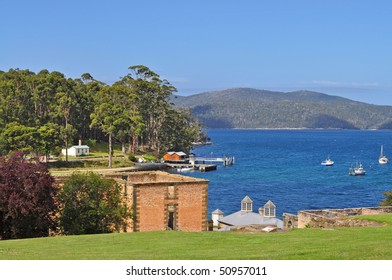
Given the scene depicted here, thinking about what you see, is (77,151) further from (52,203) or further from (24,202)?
(24,202)

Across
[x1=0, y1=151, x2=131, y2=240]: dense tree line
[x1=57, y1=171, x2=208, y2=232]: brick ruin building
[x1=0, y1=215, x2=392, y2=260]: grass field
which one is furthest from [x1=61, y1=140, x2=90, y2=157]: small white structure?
[x1=0, y1=215, x2=392, y2=260]: grass field

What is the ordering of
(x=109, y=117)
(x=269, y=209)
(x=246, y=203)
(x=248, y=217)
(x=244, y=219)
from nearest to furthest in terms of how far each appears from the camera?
Result: (x=269, y=209)
(x=244, y=219)
(x=248, y=217)
(x=246, y=203)
(x=109, y=117)

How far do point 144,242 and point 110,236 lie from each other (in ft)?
12.0

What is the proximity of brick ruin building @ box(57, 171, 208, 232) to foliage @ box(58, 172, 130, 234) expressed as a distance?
0.83 meters

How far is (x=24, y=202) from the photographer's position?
111 feet

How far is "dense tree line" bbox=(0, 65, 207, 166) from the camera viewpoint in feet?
313

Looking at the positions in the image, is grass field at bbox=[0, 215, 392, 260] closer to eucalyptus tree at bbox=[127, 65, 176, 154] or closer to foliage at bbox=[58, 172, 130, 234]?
foliage at bbox=[58, 172, 130, 234]

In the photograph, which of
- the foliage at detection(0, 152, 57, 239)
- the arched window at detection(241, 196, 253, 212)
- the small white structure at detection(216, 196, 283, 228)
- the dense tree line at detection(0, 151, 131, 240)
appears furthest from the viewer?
the arched window at detection(241, 196, 253, 212)

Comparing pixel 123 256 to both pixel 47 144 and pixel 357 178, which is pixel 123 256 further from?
pixel 357 178

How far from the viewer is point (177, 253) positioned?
67.2 feet

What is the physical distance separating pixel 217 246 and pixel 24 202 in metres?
15.5

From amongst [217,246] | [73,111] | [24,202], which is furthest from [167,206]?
[73,111]

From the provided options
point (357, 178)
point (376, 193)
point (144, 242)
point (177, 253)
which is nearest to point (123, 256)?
point (177, 253)

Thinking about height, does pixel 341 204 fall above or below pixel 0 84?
below
